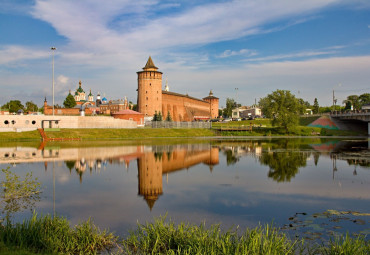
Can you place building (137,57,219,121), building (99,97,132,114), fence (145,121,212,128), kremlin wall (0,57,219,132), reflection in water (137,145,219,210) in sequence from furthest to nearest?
building (99,97,132,114) → building (137,57,219,121) → fence (145,121,212,128) → kremlin wall (0,57,219,132) → reflection in water (137,145,219,210)

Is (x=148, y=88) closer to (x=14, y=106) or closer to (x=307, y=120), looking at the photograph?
(x=307, y=120)

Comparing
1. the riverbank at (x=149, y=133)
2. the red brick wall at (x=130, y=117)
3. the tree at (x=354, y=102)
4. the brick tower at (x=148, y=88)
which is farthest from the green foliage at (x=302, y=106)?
the brick tower at (x=148, y=88)

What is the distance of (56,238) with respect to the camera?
24.1 feet

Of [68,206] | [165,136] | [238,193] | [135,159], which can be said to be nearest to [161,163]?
[135,159]

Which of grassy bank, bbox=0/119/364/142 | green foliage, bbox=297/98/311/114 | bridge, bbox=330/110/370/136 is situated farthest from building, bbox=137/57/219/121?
bridge, bbox=330/110/370/136

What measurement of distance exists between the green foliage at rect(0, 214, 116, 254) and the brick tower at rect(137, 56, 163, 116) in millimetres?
68614

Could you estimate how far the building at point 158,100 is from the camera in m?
76.3

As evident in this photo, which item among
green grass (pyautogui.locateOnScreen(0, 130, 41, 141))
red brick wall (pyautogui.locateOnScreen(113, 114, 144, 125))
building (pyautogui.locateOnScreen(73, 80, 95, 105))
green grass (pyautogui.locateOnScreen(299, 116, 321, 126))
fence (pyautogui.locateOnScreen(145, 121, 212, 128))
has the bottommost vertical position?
green grass (pyautogui.locateOnScreen(0, 130, 41, 141))

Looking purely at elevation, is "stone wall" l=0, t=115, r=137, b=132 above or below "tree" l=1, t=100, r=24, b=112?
below

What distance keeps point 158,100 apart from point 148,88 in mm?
3814

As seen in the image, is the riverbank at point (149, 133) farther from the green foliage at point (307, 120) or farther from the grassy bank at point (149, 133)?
the green foliage at point (307, 120)

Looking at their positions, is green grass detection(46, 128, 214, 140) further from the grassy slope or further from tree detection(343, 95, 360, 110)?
tree detection(343, 95, 360, 110)

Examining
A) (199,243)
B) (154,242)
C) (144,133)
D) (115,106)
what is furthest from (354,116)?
(115,106)

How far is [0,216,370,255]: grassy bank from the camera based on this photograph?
6531 mm
